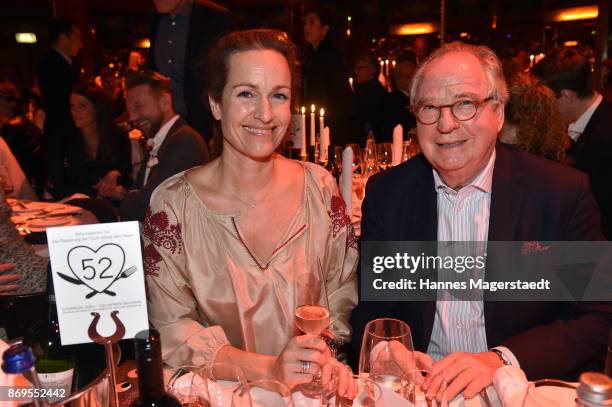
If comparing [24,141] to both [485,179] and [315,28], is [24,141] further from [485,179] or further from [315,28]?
[485,179]

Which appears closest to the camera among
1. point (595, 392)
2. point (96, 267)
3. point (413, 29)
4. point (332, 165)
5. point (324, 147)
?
point (595, 392)

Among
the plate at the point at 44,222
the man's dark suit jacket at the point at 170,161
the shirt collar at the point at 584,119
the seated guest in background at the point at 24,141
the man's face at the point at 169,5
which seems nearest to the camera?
the plate at the point at 44,222

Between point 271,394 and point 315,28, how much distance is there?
16.5 feet

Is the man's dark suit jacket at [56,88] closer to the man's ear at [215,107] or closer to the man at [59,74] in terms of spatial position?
the man at [59,74]

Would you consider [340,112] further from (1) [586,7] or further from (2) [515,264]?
(1) [586,7]

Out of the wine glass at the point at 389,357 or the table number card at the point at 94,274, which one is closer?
the table number card at the point at 94,274

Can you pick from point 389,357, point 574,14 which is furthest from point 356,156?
point 574,14

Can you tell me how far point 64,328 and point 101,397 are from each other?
0.54 ft

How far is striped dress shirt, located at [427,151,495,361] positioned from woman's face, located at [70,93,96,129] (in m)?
3.97

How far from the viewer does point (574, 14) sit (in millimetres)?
12367

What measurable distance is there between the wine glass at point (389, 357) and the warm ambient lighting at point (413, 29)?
567 inches

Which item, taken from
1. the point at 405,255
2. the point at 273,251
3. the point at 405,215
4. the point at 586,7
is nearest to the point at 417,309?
the point at 405,255

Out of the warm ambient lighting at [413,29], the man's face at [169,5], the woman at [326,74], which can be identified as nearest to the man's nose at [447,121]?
the man's face at [169,5]

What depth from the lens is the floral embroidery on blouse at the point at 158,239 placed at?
1.80 meters
